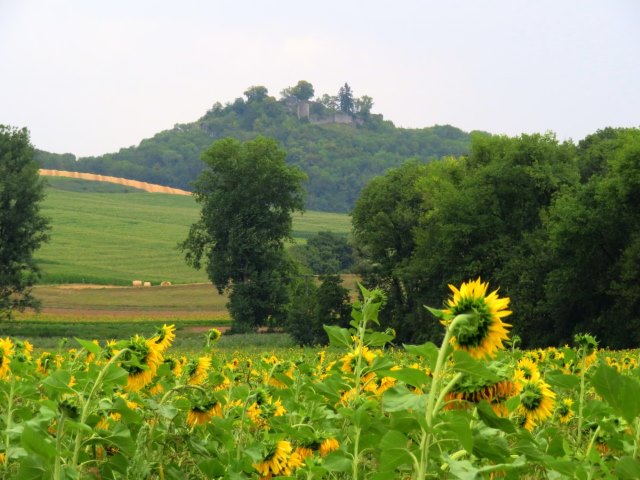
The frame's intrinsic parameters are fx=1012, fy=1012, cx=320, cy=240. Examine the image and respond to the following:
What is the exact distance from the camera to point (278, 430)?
165 inches

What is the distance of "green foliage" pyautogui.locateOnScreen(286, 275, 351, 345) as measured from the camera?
53.8 metres

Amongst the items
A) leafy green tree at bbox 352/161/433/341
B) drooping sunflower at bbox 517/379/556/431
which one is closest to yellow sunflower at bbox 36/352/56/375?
drooping sunflower at bbox 517/379/556/431

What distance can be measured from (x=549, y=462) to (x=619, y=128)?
6273 centimetres

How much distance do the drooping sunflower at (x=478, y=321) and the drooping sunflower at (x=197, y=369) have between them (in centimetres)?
251

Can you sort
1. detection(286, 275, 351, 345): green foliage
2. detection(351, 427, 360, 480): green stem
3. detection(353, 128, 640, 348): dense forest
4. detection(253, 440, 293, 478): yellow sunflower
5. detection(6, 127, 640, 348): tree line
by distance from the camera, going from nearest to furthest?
detection(351, 427, 360, 480): green stem < detection(253, 440, 293, 478): yellow sunflower < detection(353, 128, 640, 348): dense forest < detection(6, 127, 640, 348): tree line < detection(286, 275, 351, 345): green foliage

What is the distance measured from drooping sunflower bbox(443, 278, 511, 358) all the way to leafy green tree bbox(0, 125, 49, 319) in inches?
2104

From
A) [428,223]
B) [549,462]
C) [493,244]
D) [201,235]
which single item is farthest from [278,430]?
[201,235]

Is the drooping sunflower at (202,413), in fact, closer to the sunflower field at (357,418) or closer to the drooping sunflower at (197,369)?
the sunflower field at (357,418)

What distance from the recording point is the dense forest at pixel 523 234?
4078cm

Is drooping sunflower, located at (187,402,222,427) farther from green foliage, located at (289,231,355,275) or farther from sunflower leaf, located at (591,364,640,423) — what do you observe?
green foliage, located at (289,231,355,275)

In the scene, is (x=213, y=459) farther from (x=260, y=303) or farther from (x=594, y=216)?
(x=260, y=303)

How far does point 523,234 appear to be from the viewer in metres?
45.6

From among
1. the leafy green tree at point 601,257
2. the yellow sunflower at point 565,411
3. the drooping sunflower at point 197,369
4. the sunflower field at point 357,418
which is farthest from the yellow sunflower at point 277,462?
the leafy green tree at point 601,257

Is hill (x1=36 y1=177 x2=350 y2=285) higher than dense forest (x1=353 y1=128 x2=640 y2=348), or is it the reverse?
dense forest (x1=353 y1=128 x2=640 y2=348)
